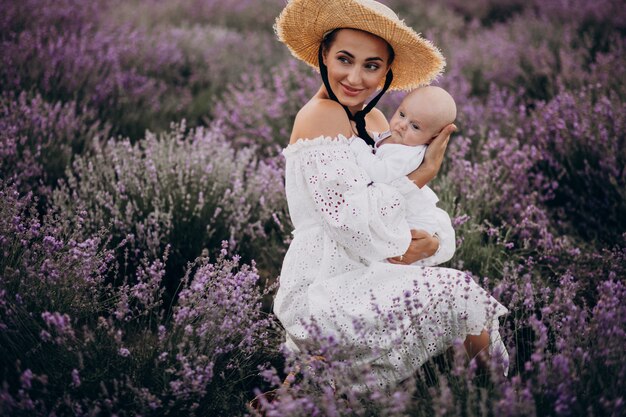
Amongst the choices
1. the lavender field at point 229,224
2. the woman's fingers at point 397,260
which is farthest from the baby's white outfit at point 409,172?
the lavender field at point 229,224

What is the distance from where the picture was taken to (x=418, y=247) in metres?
2.21

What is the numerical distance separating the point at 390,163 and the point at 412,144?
0.43 ft

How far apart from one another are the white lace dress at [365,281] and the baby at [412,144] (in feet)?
0.17

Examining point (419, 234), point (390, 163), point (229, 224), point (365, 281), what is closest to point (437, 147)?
point (390, 163)

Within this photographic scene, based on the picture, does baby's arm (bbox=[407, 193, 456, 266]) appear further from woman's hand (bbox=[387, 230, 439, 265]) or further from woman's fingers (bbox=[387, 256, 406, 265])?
woman's fingers (bbox=[387, 256, 406, 265])

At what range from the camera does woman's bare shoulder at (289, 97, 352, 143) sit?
2.15 m

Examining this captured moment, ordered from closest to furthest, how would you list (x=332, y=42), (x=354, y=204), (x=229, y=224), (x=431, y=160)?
(x=354, y=204) < (x=431, y=160) < (x=332, y=42) < (x=229, y=224)

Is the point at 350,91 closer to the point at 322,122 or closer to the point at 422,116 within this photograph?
the point at 322,122

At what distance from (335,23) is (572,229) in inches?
83.5

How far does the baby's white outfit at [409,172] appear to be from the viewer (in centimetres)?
212

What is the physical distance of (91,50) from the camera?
5203 mm

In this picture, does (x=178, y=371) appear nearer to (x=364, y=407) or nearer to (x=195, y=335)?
(x=195, y=335)

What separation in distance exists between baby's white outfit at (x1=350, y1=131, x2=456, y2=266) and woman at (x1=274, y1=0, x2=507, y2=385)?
3 cm

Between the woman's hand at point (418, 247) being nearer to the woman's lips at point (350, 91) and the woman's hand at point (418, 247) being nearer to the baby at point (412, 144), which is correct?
the baby at point (412, 144)
